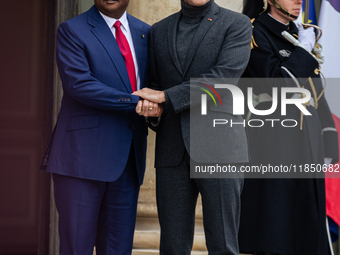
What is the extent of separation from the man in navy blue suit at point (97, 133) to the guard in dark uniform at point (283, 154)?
992mm

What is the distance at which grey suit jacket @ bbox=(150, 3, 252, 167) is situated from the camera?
2270 millimetres

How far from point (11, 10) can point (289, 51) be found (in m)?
2.06

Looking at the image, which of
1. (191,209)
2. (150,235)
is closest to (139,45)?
(191,209)

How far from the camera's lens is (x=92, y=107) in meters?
2.39

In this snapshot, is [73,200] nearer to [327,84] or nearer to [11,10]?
[11,10]

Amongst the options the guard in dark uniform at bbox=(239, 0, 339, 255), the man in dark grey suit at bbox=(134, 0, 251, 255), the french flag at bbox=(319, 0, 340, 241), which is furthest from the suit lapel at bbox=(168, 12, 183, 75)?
the french flag at bbox=(319, 0, 340, 241)

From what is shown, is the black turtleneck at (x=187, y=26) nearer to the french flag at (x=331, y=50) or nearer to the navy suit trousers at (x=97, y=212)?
the navy suit trousers at (x=97, y=212)

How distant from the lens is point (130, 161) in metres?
2.49

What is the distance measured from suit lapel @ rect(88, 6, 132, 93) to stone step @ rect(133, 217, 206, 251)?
1.41 meters

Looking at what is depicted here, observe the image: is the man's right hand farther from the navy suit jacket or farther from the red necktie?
the red necktie

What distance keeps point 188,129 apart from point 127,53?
560mm

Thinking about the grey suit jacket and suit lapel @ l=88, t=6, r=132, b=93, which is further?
suit lapel @ l=88, t=6, r=132, b=93

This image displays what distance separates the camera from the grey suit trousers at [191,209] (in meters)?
2.23

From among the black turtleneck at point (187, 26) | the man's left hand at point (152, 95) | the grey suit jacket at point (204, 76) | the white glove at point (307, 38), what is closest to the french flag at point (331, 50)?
the white glove at point (307, 38)
